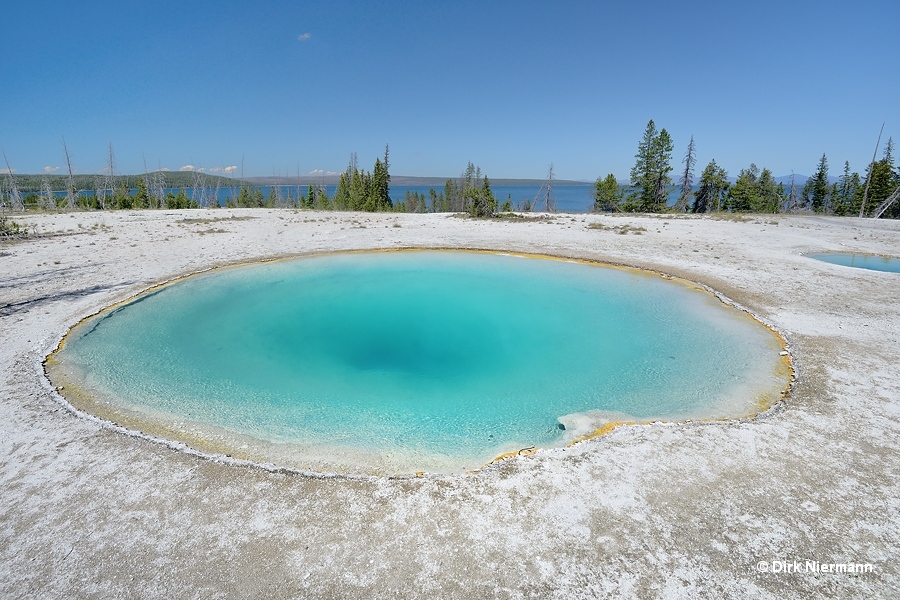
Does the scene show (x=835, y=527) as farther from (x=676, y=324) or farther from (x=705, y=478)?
(x=676, y=324)

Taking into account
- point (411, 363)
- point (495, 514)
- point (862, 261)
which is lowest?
point (411, 363)

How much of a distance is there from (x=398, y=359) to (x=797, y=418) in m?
6.77

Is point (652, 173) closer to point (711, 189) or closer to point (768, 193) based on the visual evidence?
point (711, 189)

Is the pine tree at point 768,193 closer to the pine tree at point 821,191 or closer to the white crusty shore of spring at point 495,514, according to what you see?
the pine tree at point 821,191

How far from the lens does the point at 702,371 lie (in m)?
8.15

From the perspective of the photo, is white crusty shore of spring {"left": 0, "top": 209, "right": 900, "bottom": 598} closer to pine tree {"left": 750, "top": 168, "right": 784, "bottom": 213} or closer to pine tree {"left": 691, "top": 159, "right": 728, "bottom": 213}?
pine tree {"left": 691, "top": 159, "right": 728, "bottom": 213}

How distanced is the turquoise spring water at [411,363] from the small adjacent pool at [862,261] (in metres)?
8.99

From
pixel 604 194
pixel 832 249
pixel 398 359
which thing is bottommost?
pixel 398 359

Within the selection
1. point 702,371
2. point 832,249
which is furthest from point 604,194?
point 702,371

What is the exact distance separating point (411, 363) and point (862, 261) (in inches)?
786

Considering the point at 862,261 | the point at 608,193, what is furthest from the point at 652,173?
the point at 862,261

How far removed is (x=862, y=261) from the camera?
1750 cm

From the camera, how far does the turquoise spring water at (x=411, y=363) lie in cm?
623

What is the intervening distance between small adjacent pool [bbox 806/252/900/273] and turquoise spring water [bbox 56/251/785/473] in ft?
29.5
